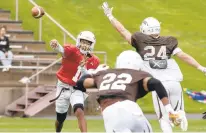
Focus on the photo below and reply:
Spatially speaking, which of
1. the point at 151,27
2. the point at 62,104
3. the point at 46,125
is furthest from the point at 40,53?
the point at 151,27

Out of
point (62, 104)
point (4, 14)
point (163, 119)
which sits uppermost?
point (163, 119)

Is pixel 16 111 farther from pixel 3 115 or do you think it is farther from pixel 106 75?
pixel 106 75

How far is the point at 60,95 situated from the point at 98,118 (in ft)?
32.2

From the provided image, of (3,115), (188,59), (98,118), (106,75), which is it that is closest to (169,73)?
(188,59)

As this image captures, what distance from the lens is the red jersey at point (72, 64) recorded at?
16.2m

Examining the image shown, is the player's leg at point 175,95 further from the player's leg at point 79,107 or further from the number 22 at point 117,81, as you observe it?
the number 22 at point 117,81

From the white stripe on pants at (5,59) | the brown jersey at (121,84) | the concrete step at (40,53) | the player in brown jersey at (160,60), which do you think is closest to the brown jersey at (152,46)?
the player in brown jersey at (160,60)

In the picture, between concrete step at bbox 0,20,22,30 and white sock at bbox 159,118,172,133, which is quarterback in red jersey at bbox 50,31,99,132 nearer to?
white sock at bbox 159,118,172,133

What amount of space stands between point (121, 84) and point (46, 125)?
11989 millimetres

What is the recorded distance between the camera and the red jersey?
1625cm

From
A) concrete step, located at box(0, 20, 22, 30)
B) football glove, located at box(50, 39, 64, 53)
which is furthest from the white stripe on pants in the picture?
football glove, located at box(50, 39, 64, 53)

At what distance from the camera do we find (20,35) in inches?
1268

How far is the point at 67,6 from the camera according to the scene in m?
39.5

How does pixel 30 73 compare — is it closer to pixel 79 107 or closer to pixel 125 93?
pixel 79 107
